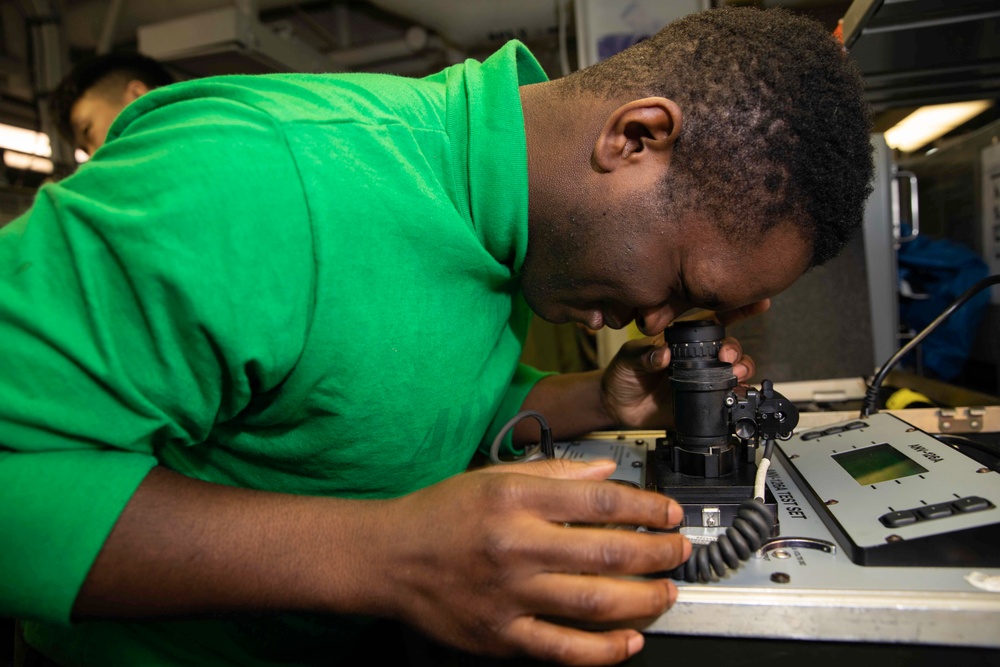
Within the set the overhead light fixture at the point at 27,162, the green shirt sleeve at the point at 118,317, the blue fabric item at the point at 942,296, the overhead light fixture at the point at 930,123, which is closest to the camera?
the green shirt sleeve at the point at 118,317

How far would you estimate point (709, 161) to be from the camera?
673 millimetres

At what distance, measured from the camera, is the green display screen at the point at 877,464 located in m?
0.76

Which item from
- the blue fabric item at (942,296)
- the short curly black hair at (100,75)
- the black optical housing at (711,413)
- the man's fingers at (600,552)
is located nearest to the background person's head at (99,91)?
the short curly black hair at (100,75)

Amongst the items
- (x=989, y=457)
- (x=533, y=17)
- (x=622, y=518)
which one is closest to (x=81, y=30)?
(x=533, y=17)

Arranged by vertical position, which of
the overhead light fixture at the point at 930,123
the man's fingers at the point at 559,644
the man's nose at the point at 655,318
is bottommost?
the man's fingers at the point at 559,644

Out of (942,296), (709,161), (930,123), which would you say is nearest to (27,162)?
(709,161)

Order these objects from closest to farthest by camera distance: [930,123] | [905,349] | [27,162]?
[905,349] → [930,123] → [27,162]

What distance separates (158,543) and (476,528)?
0.26 metres

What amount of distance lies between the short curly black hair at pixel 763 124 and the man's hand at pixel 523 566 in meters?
0.36

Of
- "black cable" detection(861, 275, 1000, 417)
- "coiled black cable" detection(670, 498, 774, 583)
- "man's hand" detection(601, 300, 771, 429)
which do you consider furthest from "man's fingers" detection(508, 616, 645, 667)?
"black cable" detection(861, 275, 1000, 417)

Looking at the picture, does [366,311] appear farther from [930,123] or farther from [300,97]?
[930,123]

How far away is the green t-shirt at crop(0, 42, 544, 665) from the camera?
1.61 ft

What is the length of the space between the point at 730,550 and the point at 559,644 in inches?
8.0

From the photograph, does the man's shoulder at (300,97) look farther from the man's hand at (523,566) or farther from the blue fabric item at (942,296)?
the blue fabric item at (942,296)
